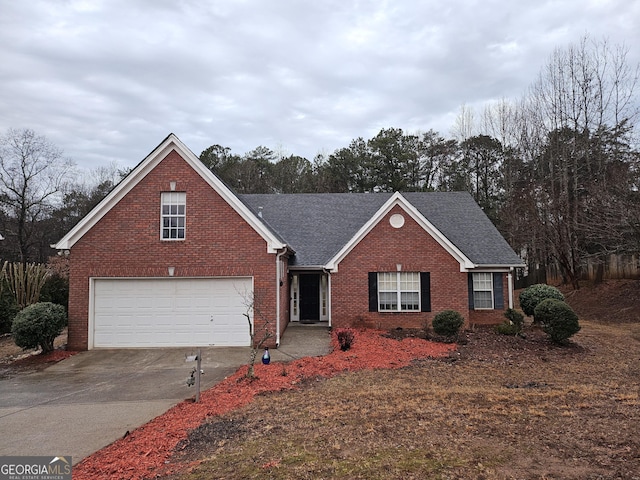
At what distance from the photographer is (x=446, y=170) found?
40.2 metres

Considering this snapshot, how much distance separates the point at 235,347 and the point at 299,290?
5.34 metres

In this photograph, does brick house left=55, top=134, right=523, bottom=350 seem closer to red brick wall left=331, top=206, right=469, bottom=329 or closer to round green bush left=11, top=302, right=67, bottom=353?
round green bush left=11, top=302, right=67, bottom=353

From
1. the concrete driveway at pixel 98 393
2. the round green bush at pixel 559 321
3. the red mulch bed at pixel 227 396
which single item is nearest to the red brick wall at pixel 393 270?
the red mulch bed at pixel 227 396

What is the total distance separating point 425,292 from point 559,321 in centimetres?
426

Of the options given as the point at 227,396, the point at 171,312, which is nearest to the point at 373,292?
the point at 171,312

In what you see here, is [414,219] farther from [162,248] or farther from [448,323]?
[162,248]

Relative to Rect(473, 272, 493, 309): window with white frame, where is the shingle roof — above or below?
above

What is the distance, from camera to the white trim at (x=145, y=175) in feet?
43.4

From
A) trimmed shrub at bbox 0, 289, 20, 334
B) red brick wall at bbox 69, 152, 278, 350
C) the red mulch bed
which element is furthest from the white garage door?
trimmed shrub at bbox 0, 289, 20, 334

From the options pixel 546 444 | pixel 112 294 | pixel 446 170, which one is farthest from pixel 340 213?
pixel 446 170

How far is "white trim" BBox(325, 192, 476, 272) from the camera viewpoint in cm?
1514

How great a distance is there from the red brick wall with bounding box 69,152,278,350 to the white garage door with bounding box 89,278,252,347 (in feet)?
1.14

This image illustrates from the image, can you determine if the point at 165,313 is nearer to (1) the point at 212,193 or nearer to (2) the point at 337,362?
(1) the point at 212,193

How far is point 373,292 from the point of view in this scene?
50.3ft
